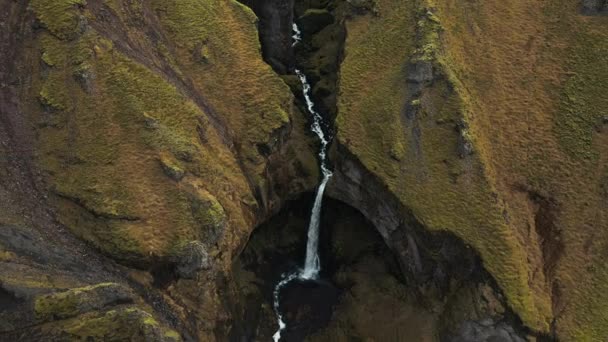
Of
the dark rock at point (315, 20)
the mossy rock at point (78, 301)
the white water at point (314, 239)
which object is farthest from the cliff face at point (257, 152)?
the dark rock at point (315, 20)

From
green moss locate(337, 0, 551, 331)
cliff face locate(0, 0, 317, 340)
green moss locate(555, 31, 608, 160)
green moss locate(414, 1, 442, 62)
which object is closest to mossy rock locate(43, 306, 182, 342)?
cliff face locate(0, 0, 317, 340)

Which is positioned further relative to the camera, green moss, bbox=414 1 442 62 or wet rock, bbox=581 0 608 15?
wet rock, bbox=581 0 608 15

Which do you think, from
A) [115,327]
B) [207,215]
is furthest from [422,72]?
[115,327]

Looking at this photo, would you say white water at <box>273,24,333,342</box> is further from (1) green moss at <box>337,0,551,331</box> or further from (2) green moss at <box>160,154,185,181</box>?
(2) green moss at <box>160,154,185,181</box>

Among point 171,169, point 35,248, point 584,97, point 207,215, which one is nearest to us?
point 35,248

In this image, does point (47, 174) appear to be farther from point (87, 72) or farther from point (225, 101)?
point (225, 101)

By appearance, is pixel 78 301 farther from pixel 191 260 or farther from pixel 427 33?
pixel 427 33

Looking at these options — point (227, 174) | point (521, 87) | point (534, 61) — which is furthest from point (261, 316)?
point (534, 61)

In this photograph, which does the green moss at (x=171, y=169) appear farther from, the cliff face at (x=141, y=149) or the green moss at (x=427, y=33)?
the green moss at (x=427, y=33)
